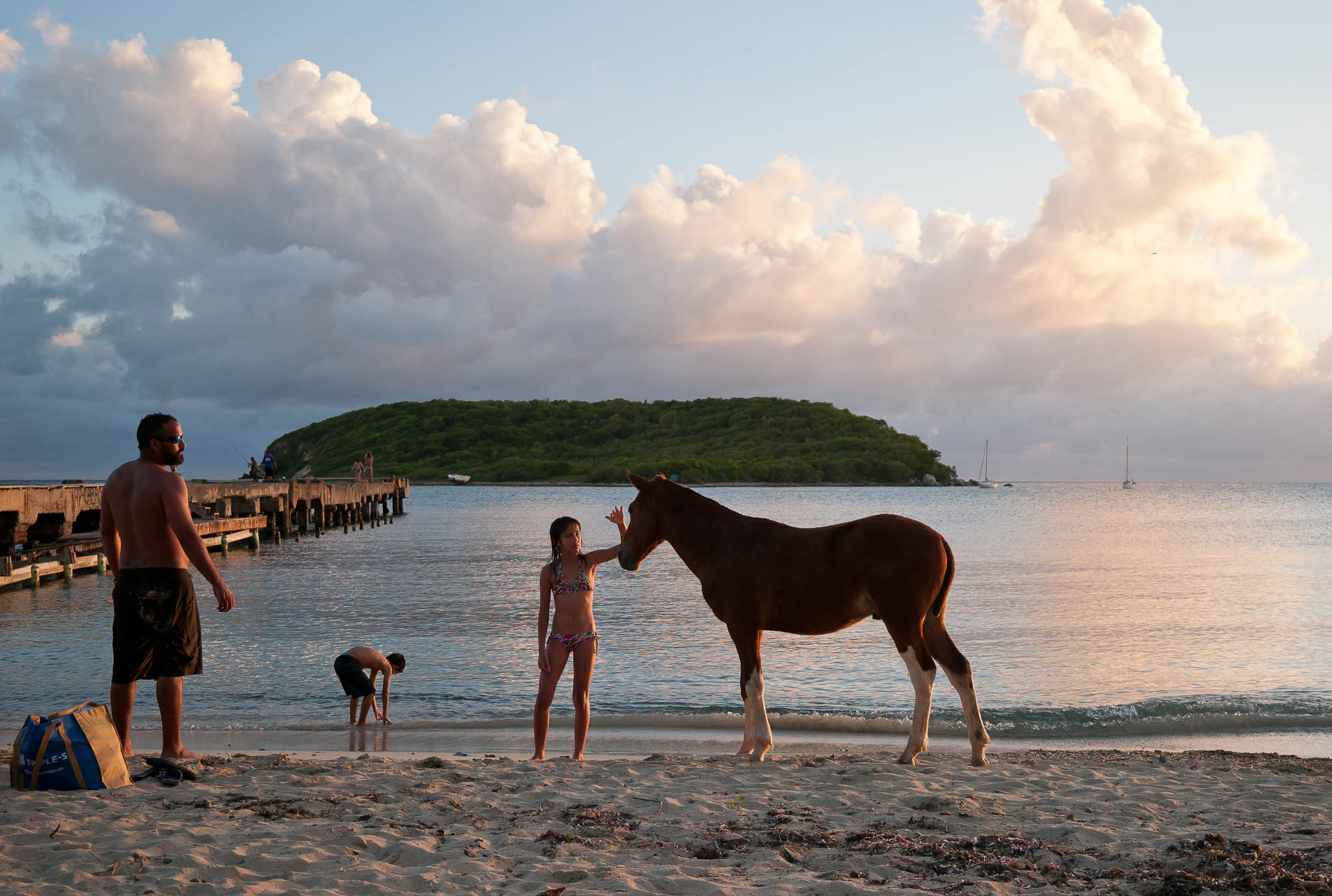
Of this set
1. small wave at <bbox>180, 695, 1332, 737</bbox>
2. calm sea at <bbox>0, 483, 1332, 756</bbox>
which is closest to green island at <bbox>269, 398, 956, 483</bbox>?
calm sea at <bbox>0, 483, 1332, 756</bbox>

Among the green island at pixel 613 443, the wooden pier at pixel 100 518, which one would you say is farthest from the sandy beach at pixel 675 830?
the green island at pixel 613 443

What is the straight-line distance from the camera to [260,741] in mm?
8383

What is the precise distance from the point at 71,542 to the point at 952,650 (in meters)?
20.6

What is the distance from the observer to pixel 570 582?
671 cm

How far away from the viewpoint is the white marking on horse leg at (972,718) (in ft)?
22.3

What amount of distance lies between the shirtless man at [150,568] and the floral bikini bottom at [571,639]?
212cm

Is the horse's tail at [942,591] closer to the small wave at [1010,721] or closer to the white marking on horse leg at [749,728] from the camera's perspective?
the white marking on horse leg at [749,728]

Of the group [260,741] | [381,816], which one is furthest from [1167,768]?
[260,741]

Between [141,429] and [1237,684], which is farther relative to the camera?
[1237,684]

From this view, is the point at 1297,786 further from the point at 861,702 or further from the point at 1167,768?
the point at 861,702

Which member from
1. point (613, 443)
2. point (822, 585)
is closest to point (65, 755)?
point (822, 585)

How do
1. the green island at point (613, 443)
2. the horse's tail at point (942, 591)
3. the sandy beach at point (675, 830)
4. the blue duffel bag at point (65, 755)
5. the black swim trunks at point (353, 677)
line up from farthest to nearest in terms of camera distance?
the green island at point (613, 443) < the black swim trunks at point (353, 677) < the horse's tail at point (942, 591) < the blue duffel bag at point (65, 755) < the sandy beach at point (675, 830)

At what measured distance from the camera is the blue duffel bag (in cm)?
557

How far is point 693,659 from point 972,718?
20.8 ft
